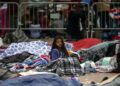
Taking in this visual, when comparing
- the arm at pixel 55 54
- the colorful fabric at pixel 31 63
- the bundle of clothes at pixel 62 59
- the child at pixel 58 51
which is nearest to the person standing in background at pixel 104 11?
the bundle of clothes at pixel 62 59

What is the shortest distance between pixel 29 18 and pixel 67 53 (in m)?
4.63

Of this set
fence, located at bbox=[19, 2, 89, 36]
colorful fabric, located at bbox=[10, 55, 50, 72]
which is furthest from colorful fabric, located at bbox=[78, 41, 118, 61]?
fence, located at bbox=[19, 2, 89, 36]

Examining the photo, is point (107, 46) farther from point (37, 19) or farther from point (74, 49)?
point (37, 19)

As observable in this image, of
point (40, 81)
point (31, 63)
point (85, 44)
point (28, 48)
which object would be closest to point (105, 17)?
point (85, 44)

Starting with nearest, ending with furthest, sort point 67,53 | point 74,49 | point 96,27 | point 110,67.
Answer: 1. point 110,67
2. point 67,53
3. point 74,49
4. point 96,27

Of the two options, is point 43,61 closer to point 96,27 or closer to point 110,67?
point 110,67

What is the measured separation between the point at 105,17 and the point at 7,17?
3176 mm

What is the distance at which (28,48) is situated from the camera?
14.1 metres

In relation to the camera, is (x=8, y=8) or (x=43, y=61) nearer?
(x=43, y=61)

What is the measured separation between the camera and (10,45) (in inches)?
573

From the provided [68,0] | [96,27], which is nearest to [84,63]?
[96,27]

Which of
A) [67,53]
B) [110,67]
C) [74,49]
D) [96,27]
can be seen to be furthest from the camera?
[96,27]

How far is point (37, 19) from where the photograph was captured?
17.2m

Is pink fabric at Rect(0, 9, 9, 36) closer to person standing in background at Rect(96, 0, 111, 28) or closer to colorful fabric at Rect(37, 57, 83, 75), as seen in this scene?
person standing in background at Rect(96, 0, 111, 28)
